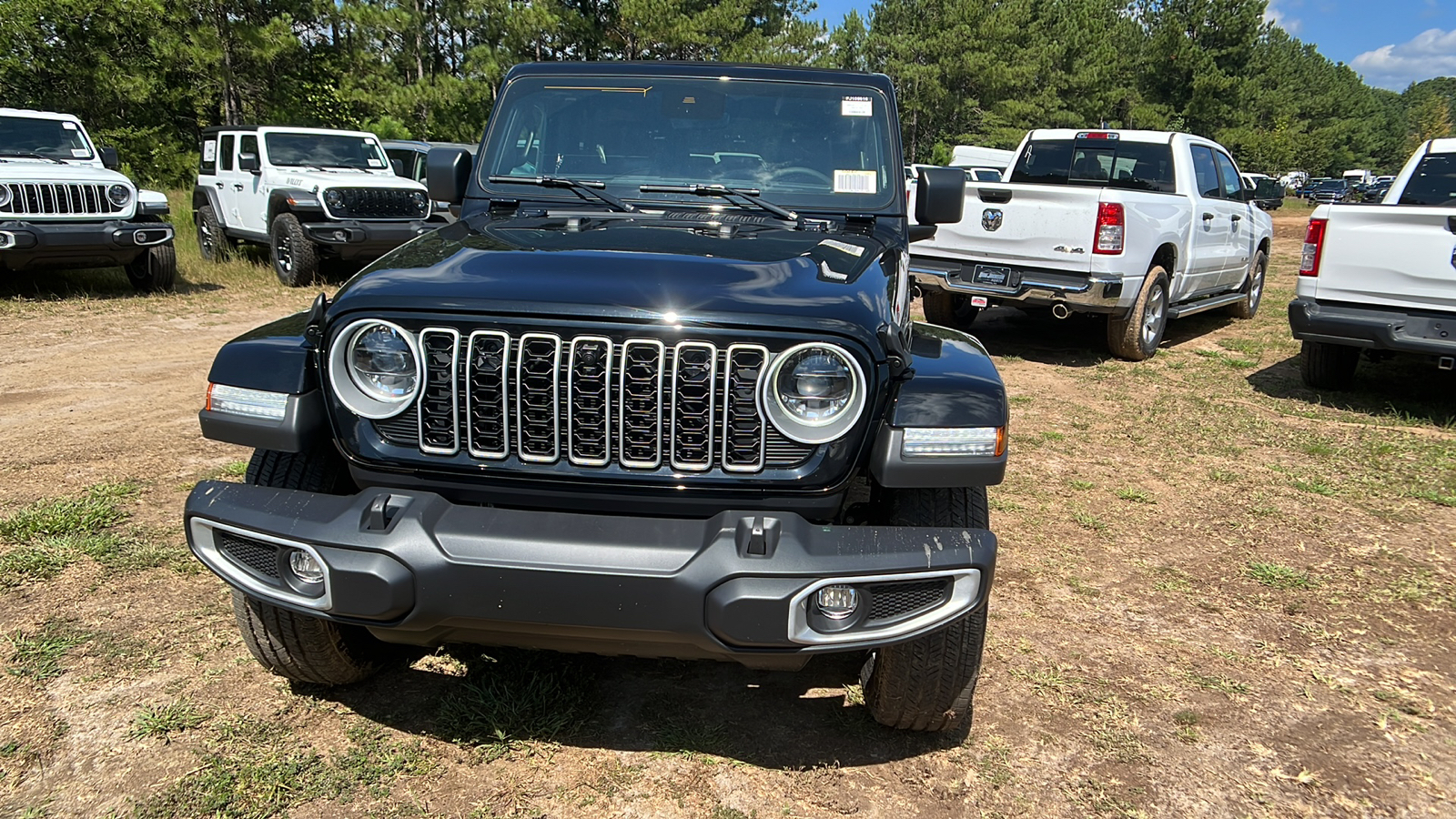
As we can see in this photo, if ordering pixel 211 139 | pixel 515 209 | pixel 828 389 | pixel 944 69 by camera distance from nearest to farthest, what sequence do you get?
pixel 828 389 < pixel 515 209 < pixel 211 139 < pixel 944 69

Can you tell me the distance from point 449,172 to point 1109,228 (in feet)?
18.5

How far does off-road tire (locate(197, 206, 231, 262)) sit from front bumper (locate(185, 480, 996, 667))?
12514mm

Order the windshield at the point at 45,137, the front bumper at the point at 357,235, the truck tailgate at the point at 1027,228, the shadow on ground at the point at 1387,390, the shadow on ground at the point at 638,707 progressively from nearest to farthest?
1. the shadow on ground at the point at 638,707
2. the shadow on ground at the point at 1387,390
3. the truck tailgate at the point at 1027,228
4. the windshield at the point at 45,137
5. the front bumper at the point at 357,235

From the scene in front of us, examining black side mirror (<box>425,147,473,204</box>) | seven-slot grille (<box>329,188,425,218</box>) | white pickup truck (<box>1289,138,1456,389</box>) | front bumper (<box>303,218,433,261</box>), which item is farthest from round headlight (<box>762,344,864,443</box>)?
seven-slot grille (<box>329,188,425,218</box>)

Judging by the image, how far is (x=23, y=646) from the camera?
10.2 feet

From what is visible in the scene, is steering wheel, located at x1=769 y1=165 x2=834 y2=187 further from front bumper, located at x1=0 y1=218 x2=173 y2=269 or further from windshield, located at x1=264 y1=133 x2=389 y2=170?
windshield, located at x1=264 y1=133 x2=389 y2=170

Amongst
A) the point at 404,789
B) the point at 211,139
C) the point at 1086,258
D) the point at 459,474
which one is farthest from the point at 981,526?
the point at 211,139

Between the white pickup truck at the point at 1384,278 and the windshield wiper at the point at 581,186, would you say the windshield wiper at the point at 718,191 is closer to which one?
the windshield wiper at the point at 581,186

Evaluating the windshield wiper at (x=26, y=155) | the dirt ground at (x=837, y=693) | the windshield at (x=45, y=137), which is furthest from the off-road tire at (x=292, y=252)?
the dirt ground at (x=837, y=693)

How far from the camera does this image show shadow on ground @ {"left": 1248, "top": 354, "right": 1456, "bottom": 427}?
21.7 feet

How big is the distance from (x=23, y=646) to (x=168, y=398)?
3.65m

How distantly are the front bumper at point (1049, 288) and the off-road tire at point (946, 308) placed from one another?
636 millimetres

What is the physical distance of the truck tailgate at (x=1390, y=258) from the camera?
5.87 meters

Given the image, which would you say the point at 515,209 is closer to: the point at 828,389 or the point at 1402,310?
the point at 828,389
